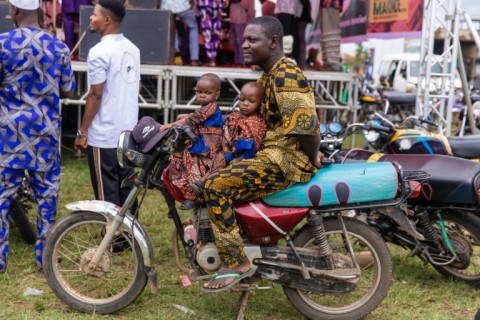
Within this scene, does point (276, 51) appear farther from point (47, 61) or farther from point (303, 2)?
point (303, 2)

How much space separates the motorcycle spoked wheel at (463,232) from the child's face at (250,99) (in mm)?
1697

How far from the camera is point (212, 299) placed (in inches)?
159

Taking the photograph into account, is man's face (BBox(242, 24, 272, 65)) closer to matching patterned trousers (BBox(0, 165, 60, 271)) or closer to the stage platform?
matching patterned trousers (BBox(0, 165, 60, 271))

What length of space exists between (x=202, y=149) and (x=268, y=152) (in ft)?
1.28

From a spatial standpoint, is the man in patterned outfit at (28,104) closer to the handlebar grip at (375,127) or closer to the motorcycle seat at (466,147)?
the handlebar grip at (375,127)

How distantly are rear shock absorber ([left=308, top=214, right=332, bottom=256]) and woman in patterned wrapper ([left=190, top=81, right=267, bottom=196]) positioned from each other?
0.53m

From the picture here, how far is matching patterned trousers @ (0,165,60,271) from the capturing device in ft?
13.8

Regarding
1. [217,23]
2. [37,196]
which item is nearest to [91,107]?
[37,196]

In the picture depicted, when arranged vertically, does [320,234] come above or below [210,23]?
below

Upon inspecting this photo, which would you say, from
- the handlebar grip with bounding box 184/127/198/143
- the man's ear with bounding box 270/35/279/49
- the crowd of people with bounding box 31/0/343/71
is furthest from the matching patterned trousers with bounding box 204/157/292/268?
the crowd of people with bounding box 31/0/343/71

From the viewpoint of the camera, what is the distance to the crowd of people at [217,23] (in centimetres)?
844

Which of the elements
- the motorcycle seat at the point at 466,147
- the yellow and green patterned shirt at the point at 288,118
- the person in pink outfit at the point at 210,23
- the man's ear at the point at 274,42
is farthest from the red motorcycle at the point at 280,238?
the person in pink outfit at the point at 210,23

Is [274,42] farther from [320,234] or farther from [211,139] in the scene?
[320,234]

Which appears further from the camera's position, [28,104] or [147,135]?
[28,104]
